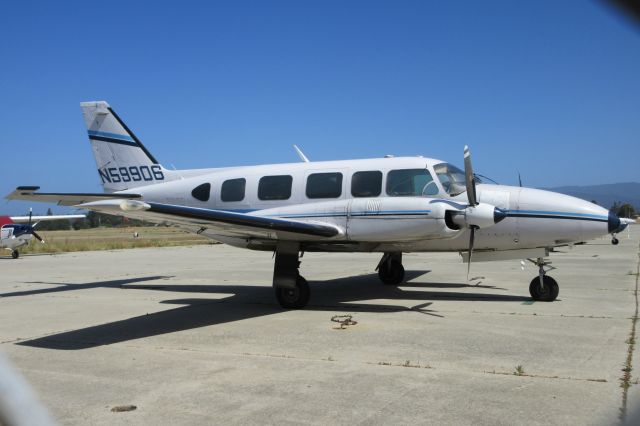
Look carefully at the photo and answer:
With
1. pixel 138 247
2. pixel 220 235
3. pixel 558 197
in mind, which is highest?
pixel 558 197

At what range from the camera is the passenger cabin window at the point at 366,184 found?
10.2 meters

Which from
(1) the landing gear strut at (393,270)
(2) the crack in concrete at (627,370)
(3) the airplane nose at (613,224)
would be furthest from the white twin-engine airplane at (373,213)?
(1) the landing gear strut at (393,270)

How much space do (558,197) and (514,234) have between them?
103 centimetres

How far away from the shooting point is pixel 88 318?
31.1 feet

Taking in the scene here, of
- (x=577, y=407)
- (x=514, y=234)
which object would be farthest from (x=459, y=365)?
(x=514, y=234)

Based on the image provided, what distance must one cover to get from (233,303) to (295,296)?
1.61 metres

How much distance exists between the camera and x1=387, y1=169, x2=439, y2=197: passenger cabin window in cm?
978

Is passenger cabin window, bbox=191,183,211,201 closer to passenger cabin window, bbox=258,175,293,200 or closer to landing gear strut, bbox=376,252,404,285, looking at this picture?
passenger cabin window, bbox=258,175,293,200

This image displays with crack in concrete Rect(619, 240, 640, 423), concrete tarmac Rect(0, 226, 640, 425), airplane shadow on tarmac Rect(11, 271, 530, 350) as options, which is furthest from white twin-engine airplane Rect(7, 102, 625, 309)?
crack in concrete Rect(619, 240, 640, 423)

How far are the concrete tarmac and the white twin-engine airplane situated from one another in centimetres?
106

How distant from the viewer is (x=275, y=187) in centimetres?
1123

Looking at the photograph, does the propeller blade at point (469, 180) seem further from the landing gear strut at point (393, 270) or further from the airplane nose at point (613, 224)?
the landing gear strut at point (393, 270)

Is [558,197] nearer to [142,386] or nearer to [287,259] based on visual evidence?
[287,259]

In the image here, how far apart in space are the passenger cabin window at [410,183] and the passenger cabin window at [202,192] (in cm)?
418
